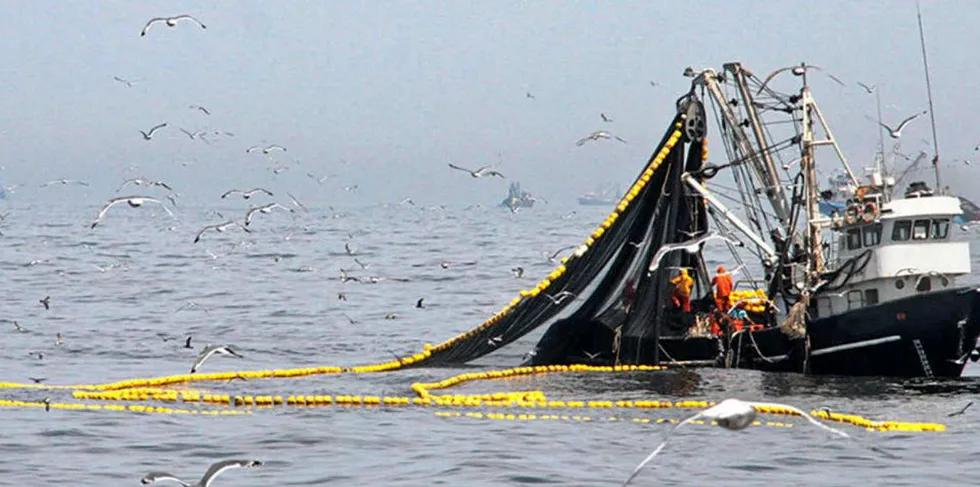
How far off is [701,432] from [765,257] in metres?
11.4

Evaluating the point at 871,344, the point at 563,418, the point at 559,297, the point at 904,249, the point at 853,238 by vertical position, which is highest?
the point at 853,238

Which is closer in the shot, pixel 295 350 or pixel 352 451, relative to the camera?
pixel 352 451

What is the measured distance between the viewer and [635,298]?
33.3 m

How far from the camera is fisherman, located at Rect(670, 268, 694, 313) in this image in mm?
34250

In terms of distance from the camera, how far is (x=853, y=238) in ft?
111

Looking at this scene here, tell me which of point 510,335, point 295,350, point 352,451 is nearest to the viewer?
point 352,451

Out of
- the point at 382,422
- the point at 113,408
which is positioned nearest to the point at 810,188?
the point at 382,422

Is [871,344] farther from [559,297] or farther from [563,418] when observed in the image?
[563,418]

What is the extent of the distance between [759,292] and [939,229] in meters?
4.24

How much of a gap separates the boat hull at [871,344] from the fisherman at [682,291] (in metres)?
0.82

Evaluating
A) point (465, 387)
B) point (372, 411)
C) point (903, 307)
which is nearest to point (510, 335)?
point (465, 387)

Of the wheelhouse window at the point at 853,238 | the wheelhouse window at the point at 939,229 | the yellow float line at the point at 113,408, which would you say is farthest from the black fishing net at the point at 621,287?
the yellow float line at the point at 113,408

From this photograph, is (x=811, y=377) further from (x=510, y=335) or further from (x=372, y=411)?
(x=372, y=411)

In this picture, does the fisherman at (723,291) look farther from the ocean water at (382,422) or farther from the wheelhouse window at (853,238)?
the wheelhouse window at (853,238)
